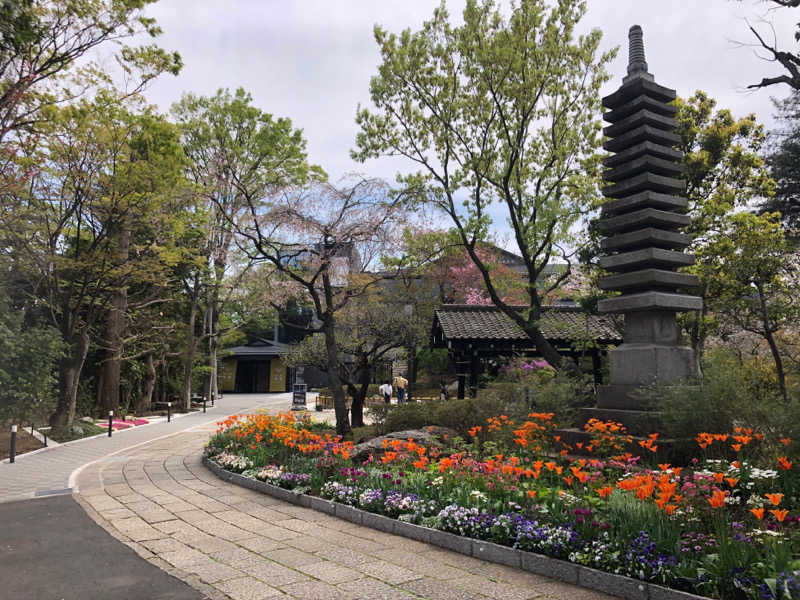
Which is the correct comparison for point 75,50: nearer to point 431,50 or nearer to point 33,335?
point 431,50

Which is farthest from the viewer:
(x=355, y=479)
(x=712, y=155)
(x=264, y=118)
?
(x=264, y=118)

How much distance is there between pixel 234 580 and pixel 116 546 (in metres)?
1.92

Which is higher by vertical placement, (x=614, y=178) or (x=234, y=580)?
(x=614, y=178)

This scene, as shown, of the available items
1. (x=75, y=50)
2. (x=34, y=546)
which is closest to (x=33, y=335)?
(x=75, y=50)

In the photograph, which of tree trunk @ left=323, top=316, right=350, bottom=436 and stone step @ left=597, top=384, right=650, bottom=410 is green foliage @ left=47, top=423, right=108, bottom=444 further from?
stone step @ left=597, top=384, right=650, bottom=410

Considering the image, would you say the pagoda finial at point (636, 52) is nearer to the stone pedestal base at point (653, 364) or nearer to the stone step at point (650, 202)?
the stone step at point (650, 202)

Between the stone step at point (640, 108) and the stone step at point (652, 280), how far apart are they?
3.11 m

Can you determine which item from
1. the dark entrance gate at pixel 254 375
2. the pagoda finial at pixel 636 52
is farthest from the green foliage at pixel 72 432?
the dark entrance gate at pixel 254 375

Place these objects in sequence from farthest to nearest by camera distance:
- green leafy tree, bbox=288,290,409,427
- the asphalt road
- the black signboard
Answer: the black signboard
green leafy tree, bbox=288,290,409,427
the asphalt road

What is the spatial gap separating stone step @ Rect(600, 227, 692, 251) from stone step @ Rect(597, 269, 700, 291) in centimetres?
50

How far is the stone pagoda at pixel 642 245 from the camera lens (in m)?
8.86

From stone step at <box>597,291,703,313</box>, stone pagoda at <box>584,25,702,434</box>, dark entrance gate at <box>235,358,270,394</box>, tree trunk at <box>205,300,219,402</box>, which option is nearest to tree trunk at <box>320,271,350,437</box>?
stone pagoda at <box>584,25,702,434</box>

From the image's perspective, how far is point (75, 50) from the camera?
33.0 feet

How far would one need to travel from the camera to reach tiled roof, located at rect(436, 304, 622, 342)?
1673 centimetres
